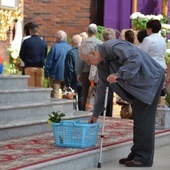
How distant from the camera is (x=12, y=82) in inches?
313

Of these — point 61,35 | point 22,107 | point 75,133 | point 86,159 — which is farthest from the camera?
point 61,35

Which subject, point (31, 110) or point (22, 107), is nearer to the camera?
point (22, 107)

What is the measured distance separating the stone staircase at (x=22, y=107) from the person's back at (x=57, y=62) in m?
2.03

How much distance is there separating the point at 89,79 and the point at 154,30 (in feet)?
4.16

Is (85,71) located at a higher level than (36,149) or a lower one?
higher

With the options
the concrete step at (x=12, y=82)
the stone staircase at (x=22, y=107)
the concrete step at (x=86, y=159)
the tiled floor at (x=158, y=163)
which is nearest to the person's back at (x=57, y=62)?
the stone staircase at (x=22, y=107)

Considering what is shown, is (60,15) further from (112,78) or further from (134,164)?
(112,78)

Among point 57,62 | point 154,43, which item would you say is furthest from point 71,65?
point 154,43

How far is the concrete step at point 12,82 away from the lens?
7.85 m

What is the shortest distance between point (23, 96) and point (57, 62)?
8.59 feet

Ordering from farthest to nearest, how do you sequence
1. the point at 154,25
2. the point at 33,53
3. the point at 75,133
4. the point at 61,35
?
1. the point at 61,35
2. the point at 33,53
3. the point at 154,25
4. the point at 75,133

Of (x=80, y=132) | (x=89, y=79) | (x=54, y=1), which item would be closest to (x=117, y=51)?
(x=80, y=132)

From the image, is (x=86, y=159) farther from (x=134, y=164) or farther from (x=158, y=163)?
(x=158, y=163)

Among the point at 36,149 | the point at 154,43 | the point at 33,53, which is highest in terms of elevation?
the point at 154,43
